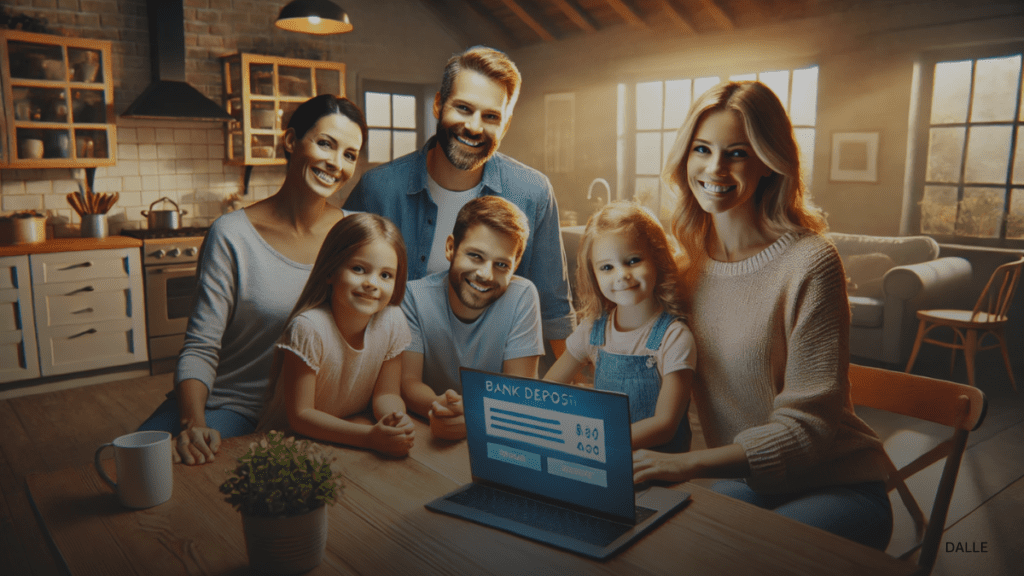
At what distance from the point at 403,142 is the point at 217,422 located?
5.42m

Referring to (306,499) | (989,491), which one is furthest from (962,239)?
(306,499)

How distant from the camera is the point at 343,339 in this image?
53.0 inches

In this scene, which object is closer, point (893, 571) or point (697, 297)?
point (893, 571)

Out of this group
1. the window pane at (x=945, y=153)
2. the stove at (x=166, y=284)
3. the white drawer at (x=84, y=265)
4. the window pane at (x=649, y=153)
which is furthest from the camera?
the window pane at (x=649, y=153)

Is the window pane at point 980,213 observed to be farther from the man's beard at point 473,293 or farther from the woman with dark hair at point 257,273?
the woman with dark hair at point 257,273

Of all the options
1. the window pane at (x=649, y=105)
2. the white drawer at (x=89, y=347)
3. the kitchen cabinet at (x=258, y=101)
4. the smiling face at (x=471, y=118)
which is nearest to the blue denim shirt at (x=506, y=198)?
the smiling face at (x=471, y=118)

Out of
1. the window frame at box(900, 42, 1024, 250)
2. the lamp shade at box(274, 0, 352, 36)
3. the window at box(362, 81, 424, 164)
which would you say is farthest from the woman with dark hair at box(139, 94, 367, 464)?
the window at box(362, 81, 424, 164)

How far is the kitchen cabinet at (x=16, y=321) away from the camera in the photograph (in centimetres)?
401

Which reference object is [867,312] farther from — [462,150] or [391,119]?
[391,119]

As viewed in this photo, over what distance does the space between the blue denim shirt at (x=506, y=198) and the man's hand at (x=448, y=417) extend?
40cm

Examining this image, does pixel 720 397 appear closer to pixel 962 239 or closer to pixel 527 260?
pixel 527 260

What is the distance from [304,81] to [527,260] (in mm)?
4377

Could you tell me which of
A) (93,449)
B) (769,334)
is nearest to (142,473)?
(769,334)

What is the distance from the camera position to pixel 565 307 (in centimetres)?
173
